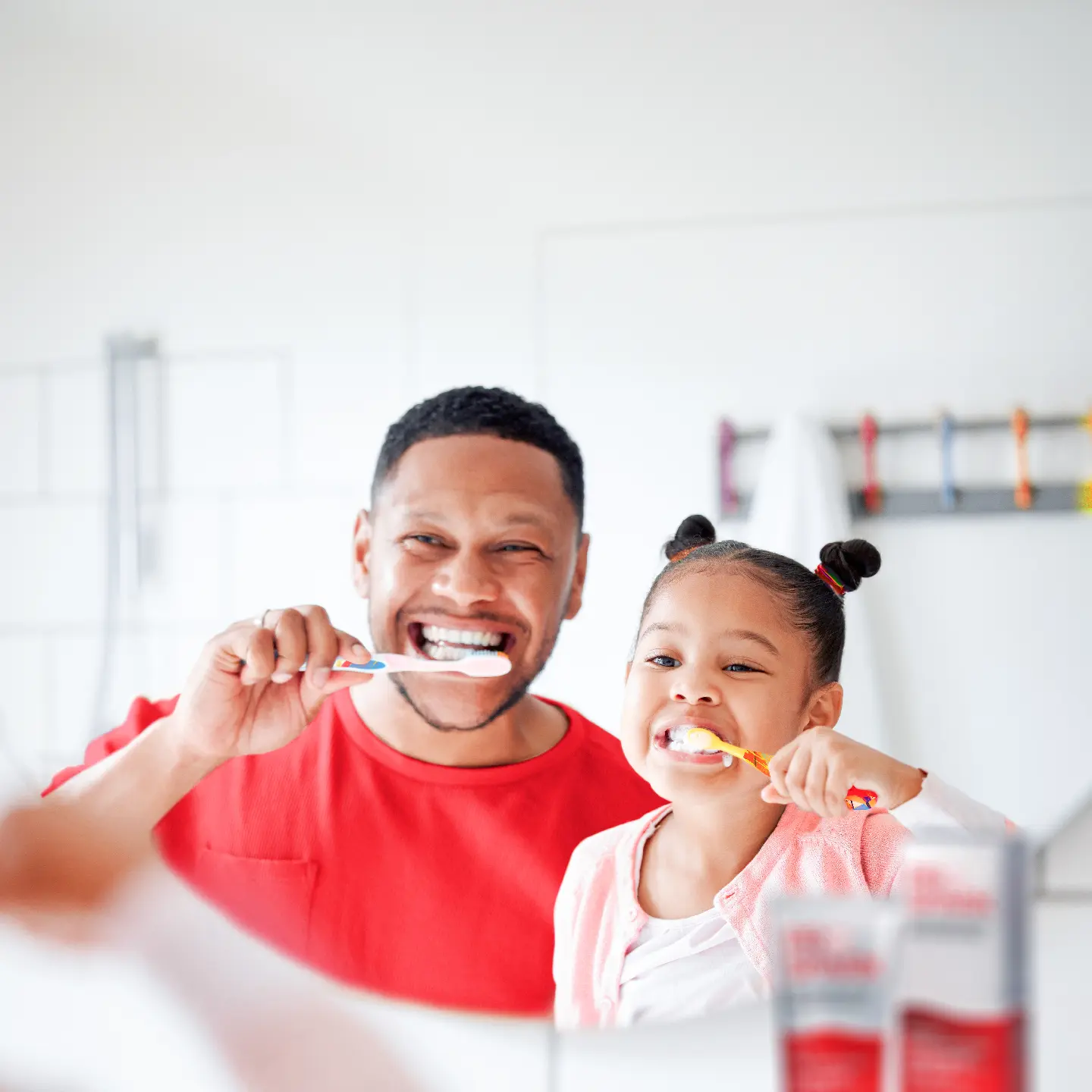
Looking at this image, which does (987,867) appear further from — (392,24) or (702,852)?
(392,24)

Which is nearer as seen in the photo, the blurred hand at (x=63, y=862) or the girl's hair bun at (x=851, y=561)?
the girl's hair bun at (x=851, y=561)

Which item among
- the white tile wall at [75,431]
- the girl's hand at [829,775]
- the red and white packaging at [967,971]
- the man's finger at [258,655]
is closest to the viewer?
the red and white packaging at [967,971]

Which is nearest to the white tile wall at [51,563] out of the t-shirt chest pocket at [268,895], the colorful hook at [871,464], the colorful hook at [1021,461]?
the t-shirt chest pocket at [268,895]

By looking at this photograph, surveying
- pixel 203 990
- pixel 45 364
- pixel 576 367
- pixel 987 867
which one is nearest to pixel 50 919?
pixel 203 990

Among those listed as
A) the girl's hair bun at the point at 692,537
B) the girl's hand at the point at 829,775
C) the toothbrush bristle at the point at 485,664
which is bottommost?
the girl's hand at the point at 829,775

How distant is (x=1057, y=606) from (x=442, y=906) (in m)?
0.49

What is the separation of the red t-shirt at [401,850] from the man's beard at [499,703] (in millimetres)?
31

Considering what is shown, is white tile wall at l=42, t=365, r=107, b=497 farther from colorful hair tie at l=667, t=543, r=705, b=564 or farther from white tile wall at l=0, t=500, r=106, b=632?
colorful hair tie at l=667, t=543, r=705, b=564

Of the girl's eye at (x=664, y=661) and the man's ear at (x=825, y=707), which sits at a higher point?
the girl's eye at (x=664, y=661)

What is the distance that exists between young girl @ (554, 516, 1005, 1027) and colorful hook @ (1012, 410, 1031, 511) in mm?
111

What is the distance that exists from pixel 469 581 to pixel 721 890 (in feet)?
0.89

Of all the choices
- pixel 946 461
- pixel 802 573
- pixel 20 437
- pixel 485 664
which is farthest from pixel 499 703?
pixel 20 437

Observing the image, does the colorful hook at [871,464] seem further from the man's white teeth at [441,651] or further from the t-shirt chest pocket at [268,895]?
the t-shirt chest pocket at [268,895]

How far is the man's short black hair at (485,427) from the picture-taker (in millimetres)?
814
